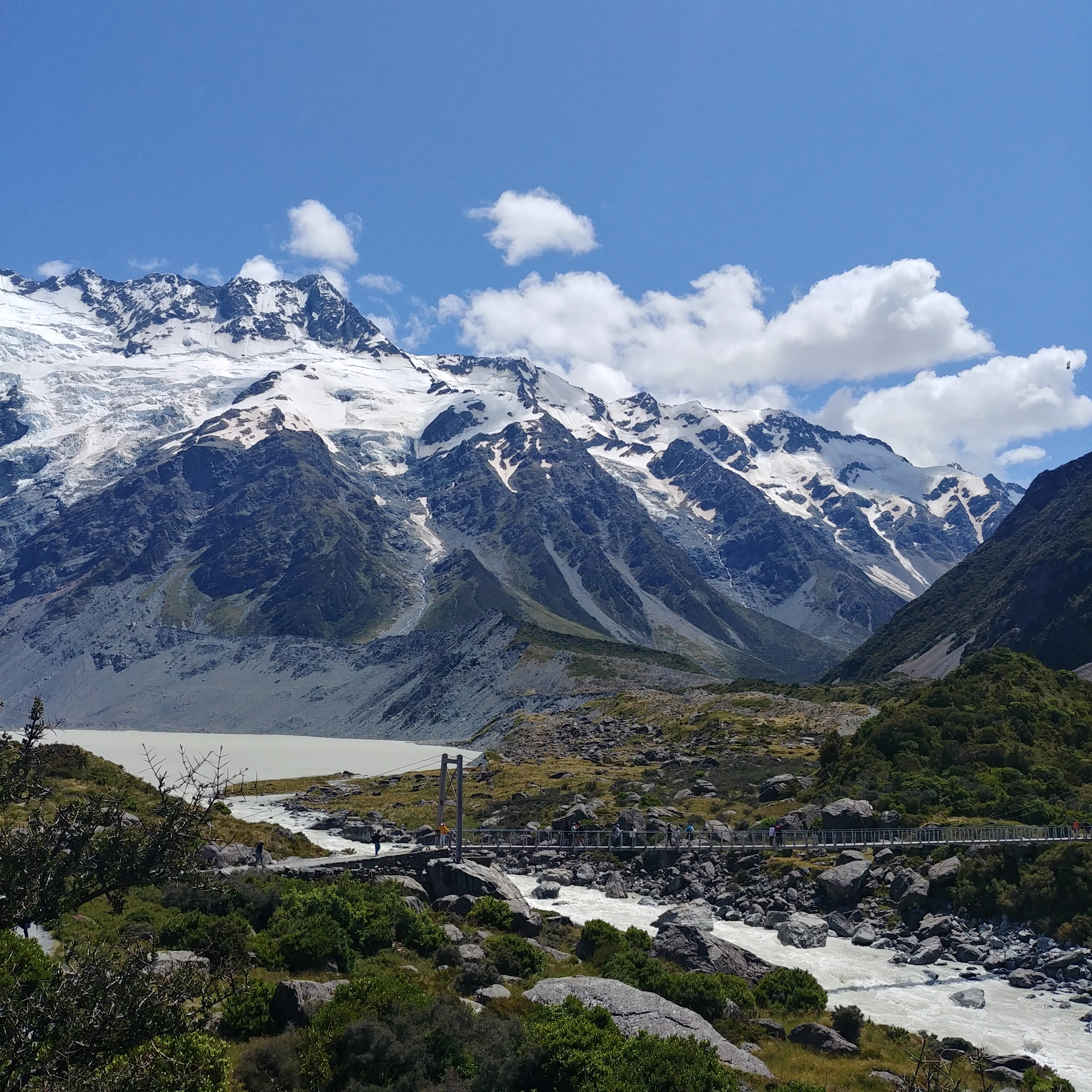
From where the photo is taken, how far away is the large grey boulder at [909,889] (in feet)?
152

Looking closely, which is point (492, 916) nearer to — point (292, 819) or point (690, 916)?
point (690, 916)

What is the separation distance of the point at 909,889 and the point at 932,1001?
41.2ft

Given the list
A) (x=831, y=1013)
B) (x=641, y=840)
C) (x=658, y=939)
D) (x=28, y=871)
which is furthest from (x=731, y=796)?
(x=28, y=871)

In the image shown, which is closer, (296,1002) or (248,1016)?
(248,1016)

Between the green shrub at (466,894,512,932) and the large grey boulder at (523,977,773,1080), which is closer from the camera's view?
the large grey boulder at (523,977,773,1080)

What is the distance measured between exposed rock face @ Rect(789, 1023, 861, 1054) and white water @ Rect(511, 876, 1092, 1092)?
5.29 meters

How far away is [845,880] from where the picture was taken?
4891 cm

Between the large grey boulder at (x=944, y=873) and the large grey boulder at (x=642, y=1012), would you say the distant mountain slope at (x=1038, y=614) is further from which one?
the large grey boulder at (x=642, y=1012)

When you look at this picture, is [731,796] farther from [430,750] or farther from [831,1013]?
[430,750]

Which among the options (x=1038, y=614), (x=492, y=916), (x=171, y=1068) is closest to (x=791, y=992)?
(x=492, y=916)

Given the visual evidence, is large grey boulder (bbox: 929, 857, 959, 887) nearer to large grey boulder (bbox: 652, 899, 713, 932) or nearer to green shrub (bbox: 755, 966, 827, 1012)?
large grey boulder (bbox: 652, 899, 713, 932)

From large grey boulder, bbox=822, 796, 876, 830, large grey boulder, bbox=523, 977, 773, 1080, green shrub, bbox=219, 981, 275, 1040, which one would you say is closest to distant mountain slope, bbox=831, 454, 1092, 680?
large grey boulder, bbox=822, 796, 876, 830

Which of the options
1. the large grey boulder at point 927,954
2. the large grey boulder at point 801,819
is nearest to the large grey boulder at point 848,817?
the large grey boulder at point 801,819

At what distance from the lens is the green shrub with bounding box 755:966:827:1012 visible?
1234 inches
